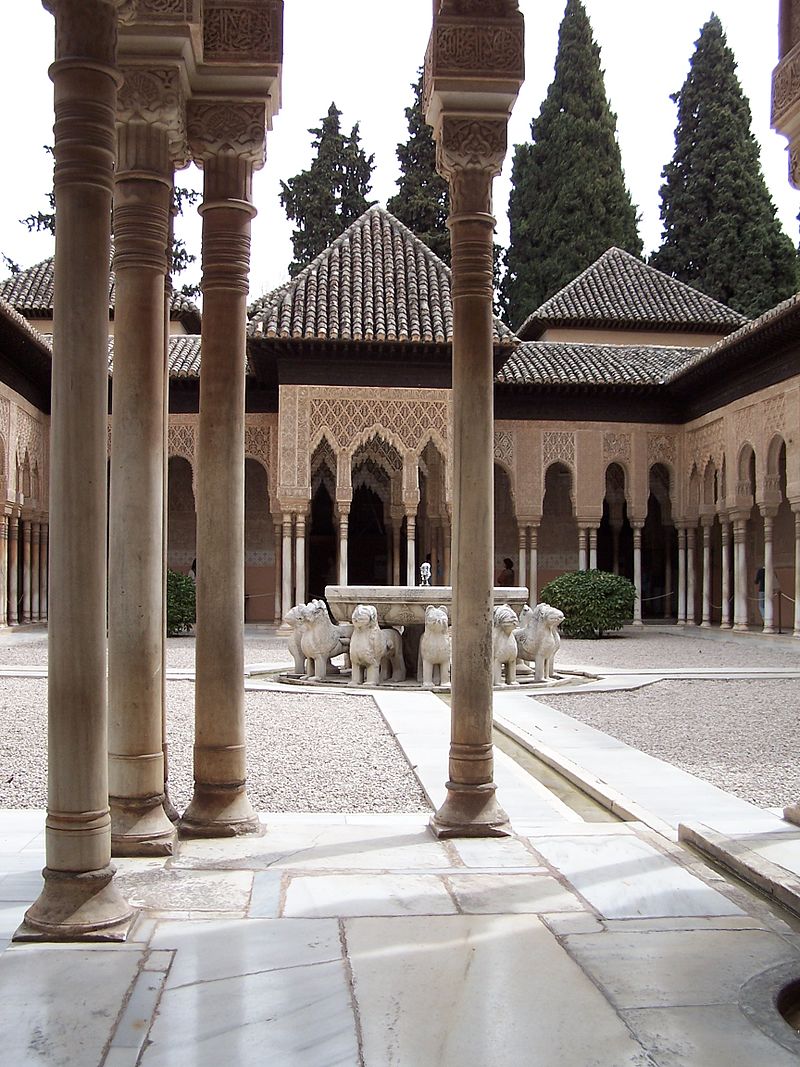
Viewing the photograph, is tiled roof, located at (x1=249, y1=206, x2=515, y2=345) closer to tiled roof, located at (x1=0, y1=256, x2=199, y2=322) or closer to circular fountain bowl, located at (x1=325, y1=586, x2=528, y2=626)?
tiled roof, located at (x1=0, y1=256, x2=199, y2=322)

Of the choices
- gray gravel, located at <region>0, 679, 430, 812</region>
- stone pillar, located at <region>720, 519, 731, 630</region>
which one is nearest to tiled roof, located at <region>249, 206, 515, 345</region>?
stone pillar, located at <region>720, 519, 731, 630</region>

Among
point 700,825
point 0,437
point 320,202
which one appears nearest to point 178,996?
point 700,825

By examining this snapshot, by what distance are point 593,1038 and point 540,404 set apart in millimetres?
23403

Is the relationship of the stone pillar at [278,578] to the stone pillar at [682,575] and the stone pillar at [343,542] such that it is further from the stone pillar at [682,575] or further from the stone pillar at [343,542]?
the stone pillar at [682,575]

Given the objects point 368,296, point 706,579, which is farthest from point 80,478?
point 706,579

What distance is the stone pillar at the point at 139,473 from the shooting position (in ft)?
14.1

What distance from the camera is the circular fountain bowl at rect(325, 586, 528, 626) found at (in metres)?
11.8

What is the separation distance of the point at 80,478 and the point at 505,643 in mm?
8984

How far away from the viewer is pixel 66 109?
3455 mm

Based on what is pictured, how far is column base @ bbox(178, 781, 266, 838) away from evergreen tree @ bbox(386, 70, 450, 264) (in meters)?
30.5

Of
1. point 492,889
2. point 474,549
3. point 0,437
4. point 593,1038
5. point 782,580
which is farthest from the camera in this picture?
point 782,580

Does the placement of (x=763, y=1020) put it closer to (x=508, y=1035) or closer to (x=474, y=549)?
(x=508, y=1035)

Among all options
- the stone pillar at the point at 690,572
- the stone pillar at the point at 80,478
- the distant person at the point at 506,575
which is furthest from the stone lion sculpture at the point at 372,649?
the stone pillar at the point at 690,572

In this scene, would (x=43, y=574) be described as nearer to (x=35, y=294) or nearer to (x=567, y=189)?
(x=35, y=294)
